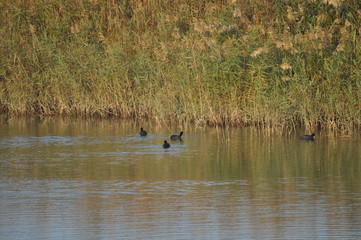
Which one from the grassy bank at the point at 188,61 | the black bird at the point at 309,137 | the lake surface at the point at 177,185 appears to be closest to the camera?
the lake surface at the point at 177,185

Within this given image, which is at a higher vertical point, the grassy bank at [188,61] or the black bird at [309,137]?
the grassy bank at [188,61]

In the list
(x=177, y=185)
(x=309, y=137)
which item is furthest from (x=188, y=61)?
(x=177, y=185)

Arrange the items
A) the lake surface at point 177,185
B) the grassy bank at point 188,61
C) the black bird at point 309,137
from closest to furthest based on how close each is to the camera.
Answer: the lake surface at point 177,185 → the black bird at point 309,137 → the grassy bank at point 188,61

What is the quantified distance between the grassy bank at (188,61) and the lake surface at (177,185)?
2.33 feet

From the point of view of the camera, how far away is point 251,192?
1182 centimetres

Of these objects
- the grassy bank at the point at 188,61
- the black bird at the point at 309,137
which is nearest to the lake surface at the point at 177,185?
the black bird at the point at 309,137

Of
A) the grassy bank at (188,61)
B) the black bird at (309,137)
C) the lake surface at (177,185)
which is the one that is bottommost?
the lake surface at (177,185)

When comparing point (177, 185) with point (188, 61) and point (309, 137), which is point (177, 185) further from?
point (188, 61)

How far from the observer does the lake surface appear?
9688 mm

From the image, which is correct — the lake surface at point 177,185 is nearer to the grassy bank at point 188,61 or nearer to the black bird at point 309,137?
the black bird at point 309,137

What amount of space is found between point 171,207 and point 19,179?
134 inches

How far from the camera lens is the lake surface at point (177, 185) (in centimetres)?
969

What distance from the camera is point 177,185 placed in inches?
493

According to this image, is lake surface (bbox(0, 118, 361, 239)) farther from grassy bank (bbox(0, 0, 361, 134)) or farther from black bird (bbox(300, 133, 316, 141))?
grassy bank (bbox(0, 0, 361, 134))
